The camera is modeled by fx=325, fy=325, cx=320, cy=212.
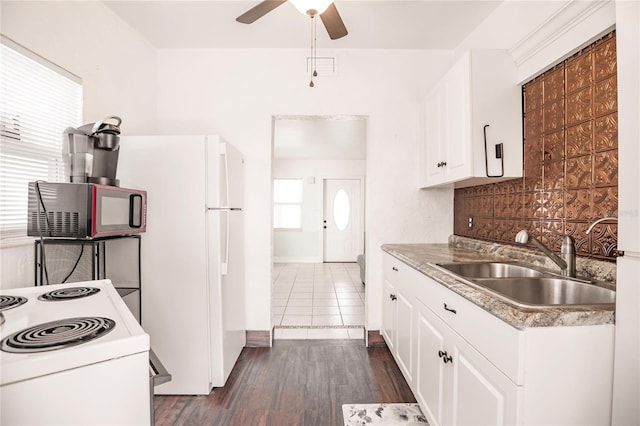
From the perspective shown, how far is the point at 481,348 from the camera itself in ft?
3.94

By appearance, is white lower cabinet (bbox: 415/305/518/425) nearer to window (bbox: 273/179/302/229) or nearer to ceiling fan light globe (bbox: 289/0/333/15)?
ceiling fan light globe (bbox: 289/0/333/15)

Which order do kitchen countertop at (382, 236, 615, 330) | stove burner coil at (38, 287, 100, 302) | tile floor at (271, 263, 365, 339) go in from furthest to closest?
tile floor at (271, 263, 365, 339)
stove burner coil at (38, 287, 100, 302)
kitchen countertop at (382, 236, 615, 330)

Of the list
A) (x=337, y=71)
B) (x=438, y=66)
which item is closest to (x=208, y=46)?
(x=337, y=71)

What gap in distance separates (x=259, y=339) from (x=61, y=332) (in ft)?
7.41

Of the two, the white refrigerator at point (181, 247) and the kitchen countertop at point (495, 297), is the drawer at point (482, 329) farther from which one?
the white refrigerator at point (181, 247)

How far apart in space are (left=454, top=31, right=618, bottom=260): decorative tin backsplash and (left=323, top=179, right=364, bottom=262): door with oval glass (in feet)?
19.4

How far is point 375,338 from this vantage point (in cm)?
296

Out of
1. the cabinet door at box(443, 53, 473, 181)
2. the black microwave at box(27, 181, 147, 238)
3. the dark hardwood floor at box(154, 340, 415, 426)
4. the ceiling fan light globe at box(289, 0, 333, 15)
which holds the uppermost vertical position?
the ceiling fan light globe at box(289, 0, 333, 15)

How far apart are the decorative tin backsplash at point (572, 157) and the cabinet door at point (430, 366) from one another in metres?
0.79

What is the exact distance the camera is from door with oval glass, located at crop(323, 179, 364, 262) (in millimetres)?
8164

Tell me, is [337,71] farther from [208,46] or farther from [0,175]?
[0,175]

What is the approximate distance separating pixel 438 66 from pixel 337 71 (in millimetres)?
926

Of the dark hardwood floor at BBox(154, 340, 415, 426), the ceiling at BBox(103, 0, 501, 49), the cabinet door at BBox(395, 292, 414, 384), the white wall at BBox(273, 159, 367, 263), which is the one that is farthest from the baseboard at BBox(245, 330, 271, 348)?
the white wall at BBox(273, 159, 367, 263)

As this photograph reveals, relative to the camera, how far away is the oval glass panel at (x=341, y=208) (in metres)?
8.18
